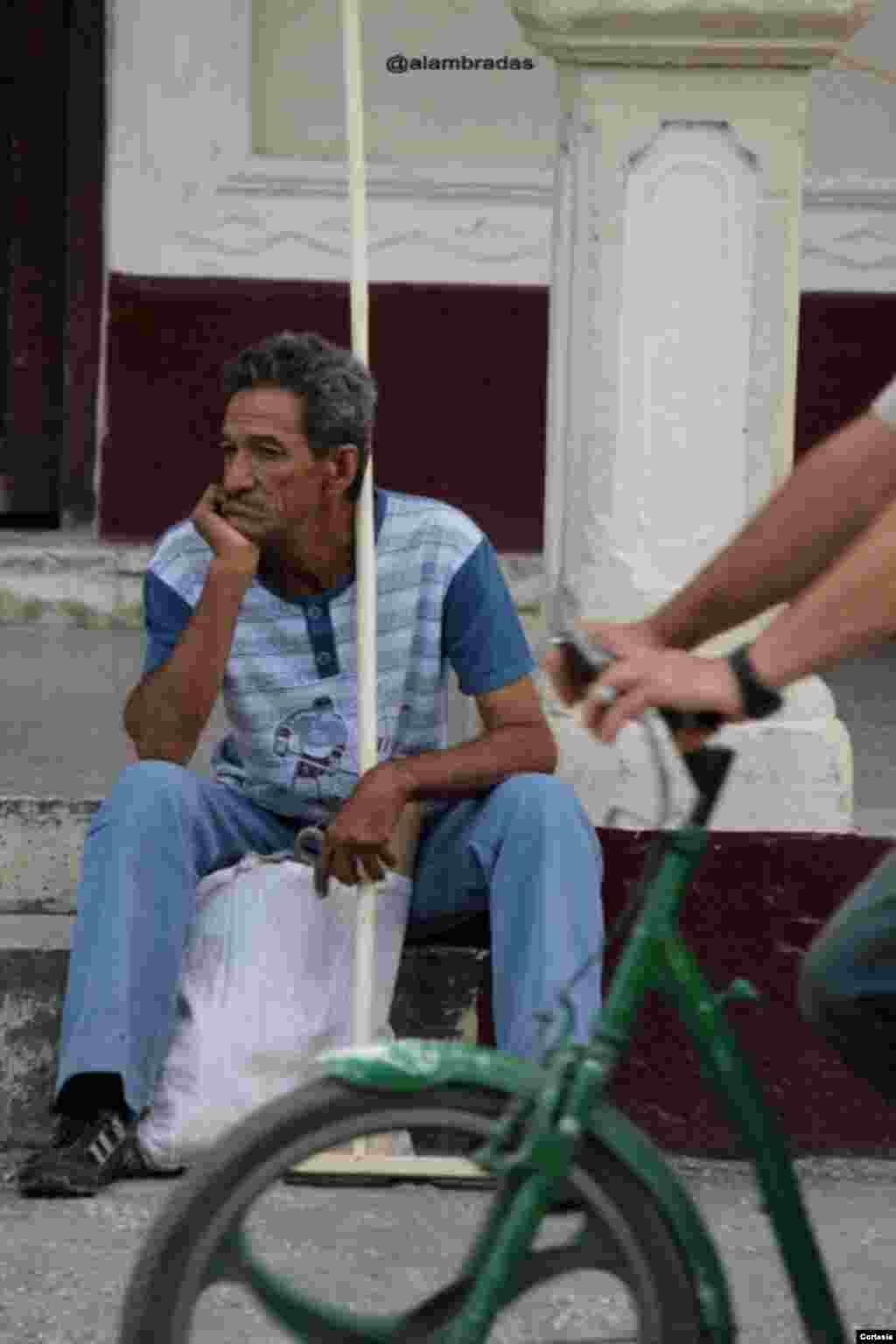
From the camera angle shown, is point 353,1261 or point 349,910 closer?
point 353,1261

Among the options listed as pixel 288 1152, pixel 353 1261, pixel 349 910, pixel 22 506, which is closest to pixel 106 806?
pixel 349 910

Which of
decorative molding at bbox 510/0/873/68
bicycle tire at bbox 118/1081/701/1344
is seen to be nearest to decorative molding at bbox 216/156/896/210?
decorative molding at bbox 510/0/873/68

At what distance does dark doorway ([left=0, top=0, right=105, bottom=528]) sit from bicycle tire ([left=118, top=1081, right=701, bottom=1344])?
4.49 m

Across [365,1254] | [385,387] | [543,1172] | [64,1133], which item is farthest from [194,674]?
[385,387]

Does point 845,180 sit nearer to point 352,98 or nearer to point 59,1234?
point 352,98

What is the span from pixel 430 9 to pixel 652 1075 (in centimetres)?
317

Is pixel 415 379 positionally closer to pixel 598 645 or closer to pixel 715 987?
pixel 715 987

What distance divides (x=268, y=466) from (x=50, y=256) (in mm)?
3017

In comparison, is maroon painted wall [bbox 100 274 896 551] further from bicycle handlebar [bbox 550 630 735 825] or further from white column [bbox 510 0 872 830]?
bicycle handlebar [bbox 550 630 735 825]

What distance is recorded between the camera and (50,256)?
7352 mm

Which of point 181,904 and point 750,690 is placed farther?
point 181,904

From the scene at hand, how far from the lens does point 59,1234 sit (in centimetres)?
426

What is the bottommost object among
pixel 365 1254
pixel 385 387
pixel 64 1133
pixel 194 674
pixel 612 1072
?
pixel 365 1254

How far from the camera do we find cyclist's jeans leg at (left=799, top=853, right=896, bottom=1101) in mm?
3055
